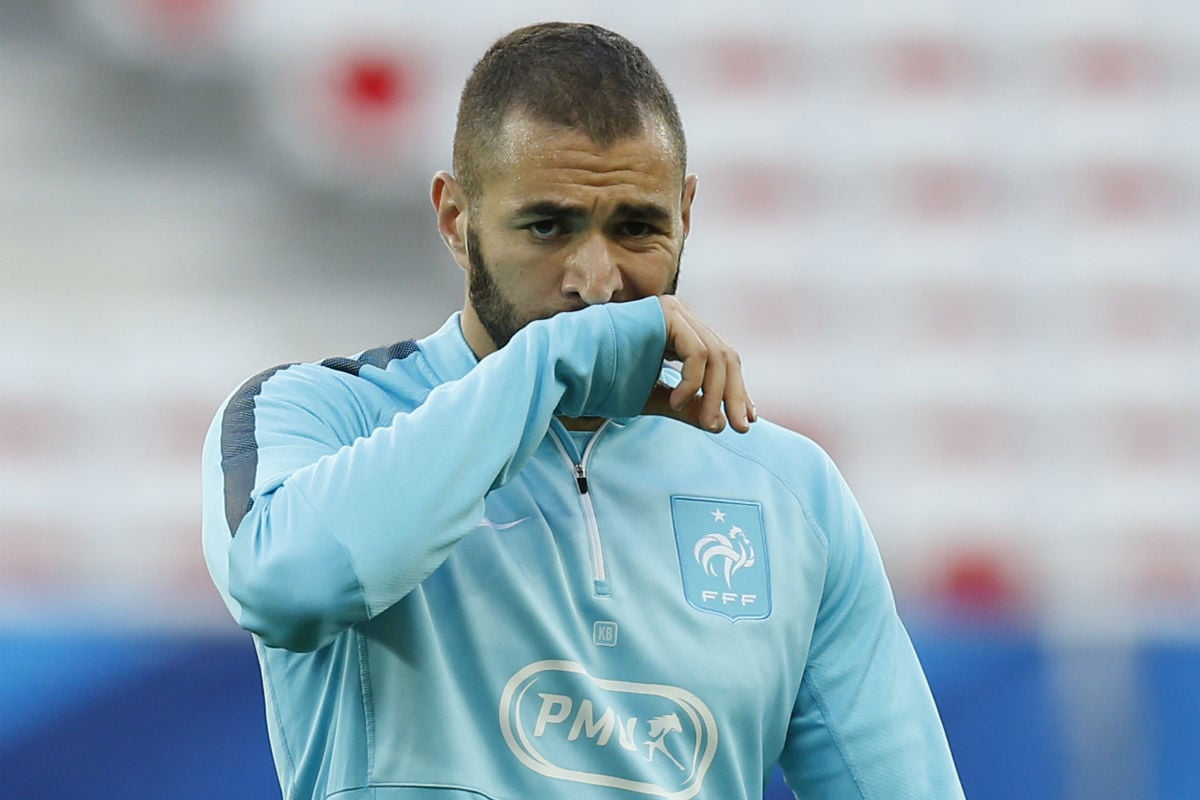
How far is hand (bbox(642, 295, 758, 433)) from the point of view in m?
1.26

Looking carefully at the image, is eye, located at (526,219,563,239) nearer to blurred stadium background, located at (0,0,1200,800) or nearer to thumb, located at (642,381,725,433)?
thumb, located at (642,381,725,433)

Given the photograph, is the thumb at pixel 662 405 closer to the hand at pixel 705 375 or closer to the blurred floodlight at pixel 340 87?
the hand at pixel 705 375

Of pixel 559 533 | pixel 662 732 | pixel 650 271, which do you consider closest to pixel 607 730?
pixel 662 732

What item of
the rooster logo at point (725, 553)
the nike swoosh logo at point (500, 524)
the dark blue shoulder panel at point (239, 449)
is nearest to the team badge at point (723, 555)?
the rooster logo at point (725, 553)

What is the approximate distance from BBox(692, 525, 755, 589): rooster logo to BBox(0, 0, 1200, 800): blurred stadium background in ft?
Result: 5.23

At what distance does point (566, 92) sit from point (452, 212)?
175 millimetres

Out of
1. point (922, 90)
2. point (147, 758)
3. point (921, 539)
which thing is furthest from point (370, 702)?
point (922, 90)

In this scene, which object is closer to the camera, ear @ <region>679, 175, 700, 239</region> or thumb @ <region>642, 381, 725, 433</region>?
thumb @ <region>642, 381, 725, 433</region>

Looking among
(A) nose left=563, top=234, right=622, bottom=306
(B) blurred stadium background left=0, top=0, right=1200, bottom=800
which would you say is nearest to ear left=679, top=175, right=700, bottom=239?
(A) nose left=563, top=234, right=622, bottom=306

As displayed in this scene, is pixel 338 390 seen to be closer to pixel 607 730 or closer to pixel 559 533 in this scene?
pixel 559 533

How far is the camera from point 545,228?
1425 mm

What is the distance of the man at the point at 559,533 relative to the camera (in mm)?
1220

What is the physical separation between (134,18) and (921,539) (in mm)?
1851

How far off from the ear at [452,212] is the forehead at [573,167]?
0.07 meters
